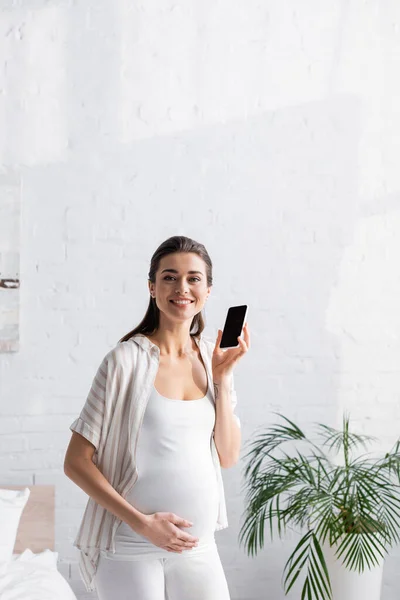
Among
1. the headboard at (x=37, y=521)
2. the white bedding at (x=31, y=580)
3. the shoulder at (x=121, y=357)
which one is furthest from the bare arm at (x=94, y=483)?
the headboard at (x=37, y=521)

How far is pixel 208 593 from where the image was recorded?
1704 mm

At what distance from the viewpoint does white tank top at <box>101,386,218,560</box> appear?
1.73 metres

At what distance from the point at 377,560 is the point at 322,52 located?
2175 mm

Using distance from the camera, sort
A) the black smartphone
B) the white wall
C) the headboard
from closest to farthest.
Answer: the black smartphone → the headboard → the white wall

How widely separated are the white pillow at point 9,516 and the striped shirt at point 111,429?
3.85ft

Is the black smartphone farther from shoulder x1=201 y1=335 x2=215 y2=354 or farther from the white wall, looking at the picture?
the white wall

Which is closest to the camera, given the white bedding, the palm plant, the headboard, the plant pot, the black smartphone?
the black smartphone

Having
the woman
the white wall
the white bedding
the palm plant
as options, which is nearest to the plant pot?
the palm plant

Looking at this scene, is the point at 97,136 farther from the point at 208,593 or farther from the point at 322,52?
the point at 208,593

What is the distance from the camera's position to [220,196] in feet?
11.1

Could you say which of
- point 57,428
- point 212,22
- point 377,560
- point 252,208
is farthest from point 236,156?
point 377,560

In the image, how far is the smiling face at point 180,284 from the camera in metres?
1.83

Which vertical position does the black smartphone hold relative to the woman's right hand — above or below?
above

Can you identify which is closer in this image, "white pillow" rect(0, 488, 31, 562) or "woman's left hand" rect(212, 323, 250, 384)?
A: "woman's left hand" rect(212, 323, 250, 384)
